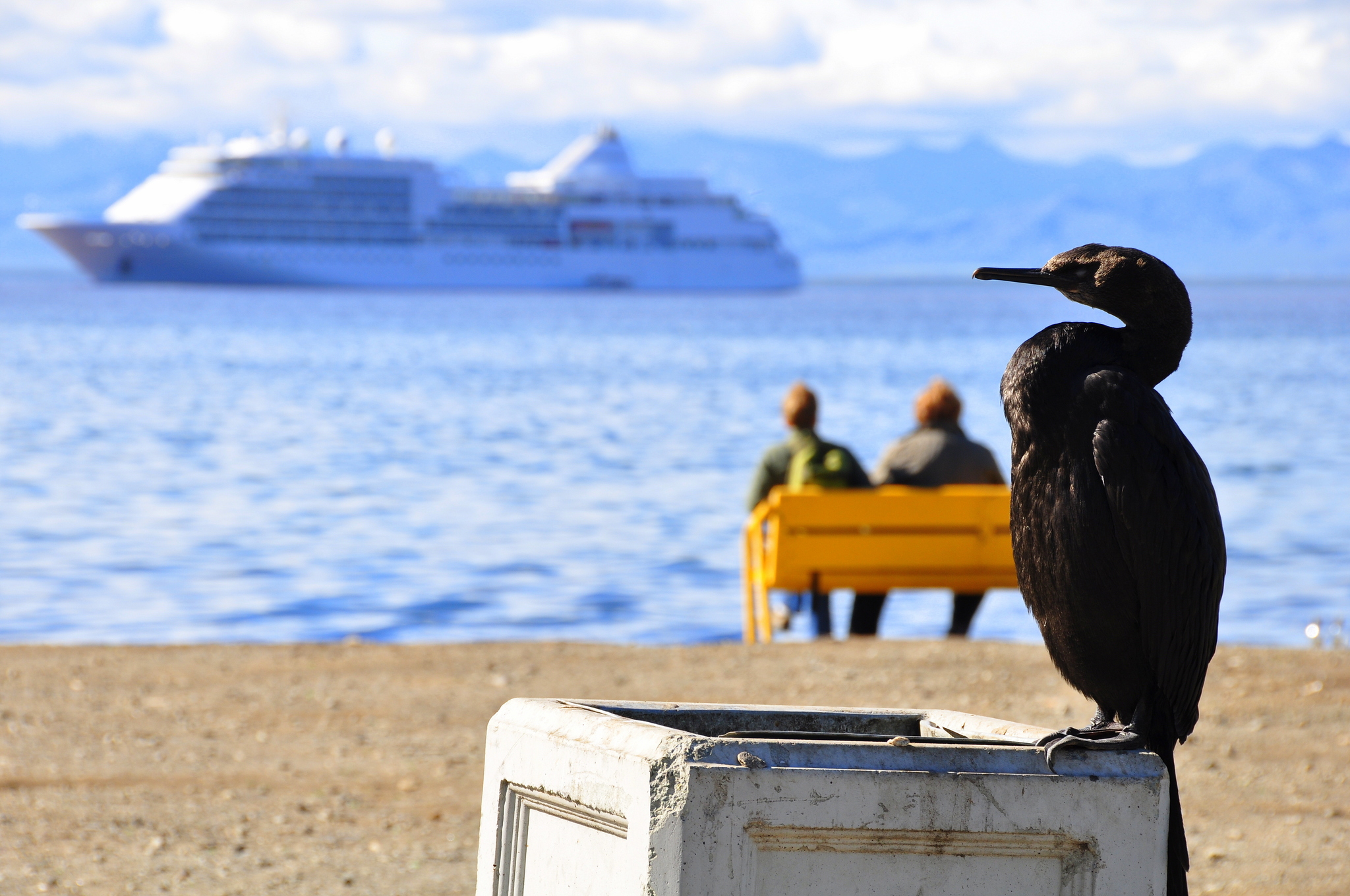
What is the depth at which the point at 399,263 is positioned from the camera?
274 ft

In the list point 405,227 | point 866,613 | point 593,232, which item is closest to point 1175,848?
point 866,613

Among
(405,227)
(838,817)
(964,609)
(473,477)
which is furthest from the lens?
(405,227)

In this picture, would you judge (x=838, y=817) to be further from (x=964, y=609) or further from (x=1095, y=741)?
(x=964, y=609)

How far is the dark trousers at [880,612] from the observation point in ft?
26.7

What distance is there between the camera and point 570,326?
6228 cm

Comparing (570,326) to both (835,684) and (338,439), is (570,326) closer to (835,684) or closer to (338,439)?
(338,439)

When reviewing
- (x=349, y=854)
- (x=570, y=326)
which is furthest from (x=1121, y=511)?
(x=570, y=326)

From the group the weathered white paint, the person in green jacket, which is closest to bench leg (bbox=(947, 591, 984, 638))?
the person in green jacket

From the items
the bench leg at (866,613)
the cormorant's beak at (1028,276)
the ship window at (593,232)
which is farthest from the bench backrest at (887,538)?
the ship window at (593,232)

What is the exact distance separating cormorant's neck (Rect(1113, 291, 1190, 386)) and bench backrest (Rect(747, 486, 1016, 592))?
498 centimetres

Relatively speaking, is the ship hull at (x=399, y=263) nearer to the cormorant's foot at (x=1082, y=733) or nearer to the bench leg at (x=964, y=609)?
the bench leg at (x=964, y=609)

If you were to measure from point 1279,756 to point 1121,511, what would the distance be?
3680 millimetres

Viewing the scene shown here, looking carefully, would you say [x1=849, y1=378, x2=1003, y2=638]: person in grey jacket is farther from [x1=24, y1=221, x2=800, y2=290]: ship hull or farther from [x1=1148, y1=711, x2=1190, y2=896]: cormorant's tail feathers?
[x1=24, y1=221, x2=800, y2=290]: ship hull

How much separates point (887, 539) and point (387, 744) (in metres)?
2.83
